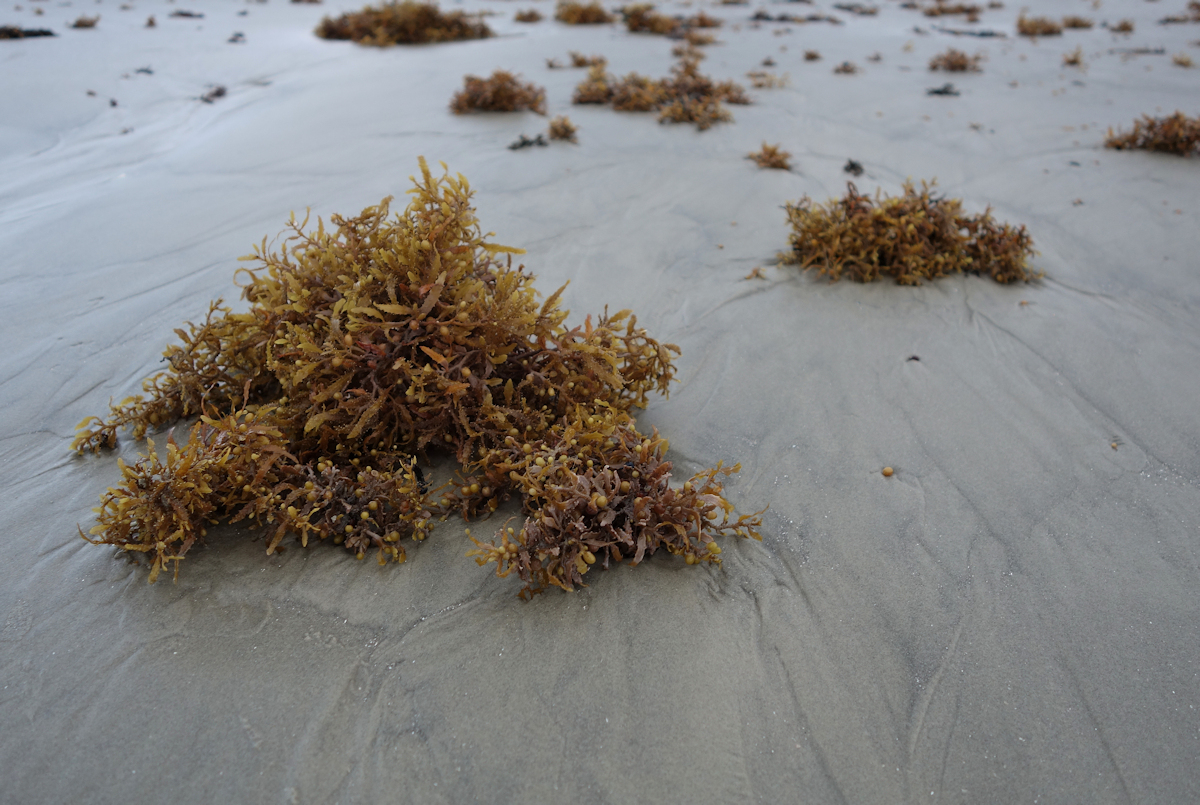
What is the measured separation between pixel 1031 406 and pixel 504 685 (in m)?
2.55

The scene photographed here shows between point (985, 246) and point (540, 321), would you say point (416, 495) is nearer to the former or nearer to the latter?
point (540, 321)

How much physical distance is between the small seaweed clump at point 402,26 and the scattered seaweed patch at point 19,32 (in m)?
3.28

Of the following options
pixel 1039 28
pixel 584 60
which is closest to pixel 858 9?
pixel 1039 28

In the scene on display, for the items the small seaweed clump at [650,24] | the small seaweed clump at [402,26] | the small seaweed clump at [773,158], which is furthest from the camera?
the small seaweed clump at [650,24]

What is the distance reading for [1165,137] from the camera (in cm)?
516

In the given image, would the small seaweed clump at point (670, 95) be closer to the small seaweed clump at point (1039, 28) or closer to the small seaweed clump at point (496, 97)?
the small seaweed clump at point (496, 97)

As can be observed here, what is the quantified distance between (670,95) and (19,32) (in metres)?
7.42

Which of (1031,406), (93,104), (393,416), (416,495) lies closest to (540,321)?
(393,416)

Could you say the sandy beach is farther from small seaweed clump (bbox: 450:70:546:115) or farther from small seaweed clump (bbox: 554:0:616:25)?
small seaweed clump (bbox: 554:0:616:25)

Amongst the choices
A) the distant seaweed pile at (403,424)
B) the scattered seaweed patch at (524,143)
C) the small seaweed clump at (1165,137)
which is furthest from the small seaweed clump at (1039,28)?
the distant seaweed pile at (403,424)

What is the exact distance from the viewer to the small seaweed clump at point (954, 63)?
7.79 meters

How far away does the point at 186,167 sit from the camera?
4816mm

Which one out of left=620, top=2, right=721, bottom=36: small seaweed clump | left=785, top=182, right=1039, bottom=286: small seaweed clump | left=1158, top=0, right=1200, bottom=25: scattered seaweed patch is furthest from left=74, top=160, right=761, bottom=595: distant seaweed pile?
left=1158, top=0, right=1200, bottom=25: scattered seaweed patch

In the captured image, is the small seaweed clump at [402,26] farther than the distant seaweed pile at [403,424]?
Yes
